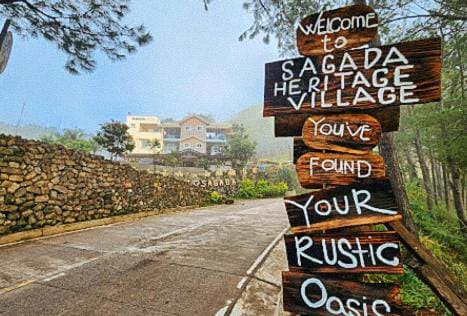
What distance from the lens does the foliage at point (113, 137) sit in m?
12.7

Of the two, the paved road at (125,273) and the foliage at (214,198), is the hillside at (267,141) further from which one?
the paved road at (125,273)

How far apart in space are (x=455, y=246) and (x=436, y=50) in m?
7.87

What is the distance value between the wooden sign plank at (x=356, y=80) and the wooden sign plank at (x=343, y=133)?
0.05 metres

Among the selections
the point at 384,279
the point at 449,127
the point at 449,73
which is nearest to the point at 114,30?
the point at 384,279

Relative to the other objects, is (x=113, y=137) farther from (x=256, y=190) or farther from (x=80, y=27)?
(x=256, y=190)

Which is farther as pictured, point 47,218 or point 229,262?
point 47,218

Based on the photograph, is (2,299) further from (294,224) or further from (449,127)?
(449,127)

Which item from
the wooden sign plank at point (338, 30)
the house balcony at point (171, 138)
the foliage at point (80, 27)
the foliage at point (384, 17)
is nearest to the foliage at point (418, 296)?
the wooden sign plank at point (338, 30)

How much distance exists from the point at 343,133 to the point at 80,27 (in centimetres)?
486

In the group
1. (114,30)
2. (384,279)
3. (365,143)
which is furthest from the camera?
(114,30)

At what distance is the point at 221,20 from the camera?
4.94m

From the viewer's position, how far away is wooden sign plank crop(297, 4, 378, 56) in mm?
1521

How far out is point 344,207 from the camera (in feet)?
4.58

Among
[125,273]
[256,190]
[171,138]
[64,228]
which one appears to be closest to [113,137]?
[64,228]
